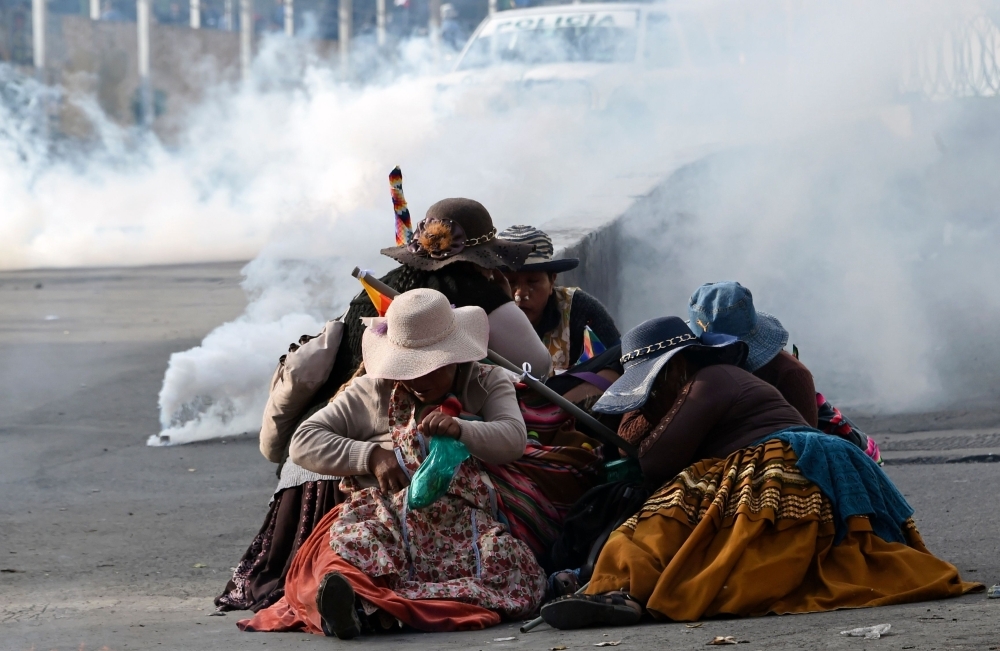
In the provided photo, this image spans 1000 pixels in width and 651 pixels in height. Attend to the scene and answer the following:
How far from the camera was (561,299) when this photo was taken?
5.55 m

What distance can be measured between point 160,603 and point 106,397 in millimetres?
4112

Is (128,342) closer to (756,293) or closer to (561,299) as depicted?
(756,293)

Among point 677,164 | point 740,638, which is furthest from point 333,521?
point 677,164

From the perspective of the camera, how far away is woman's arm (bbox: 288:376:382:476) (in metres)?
4.18

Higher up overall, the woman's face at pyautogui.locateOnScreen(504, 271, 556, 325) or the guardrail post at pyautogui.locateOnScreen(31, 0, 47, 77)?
the guardrail post at pyautogui.locateOnScreen(31, 0, 47, 77)

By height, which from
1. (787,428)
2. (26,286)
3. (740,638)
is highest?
(787,428)

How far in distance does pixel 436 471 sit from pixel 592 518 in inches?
21.3

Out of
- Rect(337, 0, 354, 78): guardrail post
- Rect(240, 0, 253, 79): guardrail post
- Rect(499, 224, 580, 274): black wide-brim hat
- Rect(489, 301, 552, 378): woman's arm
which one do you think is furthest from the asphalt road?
Rect(337, 0, 354, 78): guardrail post

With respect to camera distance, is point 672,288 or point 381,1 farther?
point 381,1

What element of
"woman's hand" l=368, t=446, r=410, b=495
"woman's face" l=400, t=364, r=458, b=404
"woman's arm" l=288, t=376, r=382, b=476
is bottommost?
"woman's hand" l=368, t=446, r=410, b=495

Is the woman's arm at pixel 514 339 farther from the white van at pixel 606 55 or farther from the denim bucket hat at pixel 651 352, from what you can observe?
the white van at pixel 606 55

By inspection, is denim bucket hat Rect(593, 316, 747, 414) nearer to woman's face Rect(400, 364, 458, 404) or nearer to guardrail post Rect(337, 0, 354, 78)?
woman's face Rect(400, 364, 458, 404)

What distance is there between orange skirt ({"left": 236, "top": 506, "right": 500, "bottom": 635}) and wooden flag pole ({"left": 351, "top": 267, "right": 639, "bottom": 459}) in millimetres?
682

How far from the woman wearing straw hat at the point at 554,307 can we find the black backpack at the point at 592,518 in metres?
1.18
